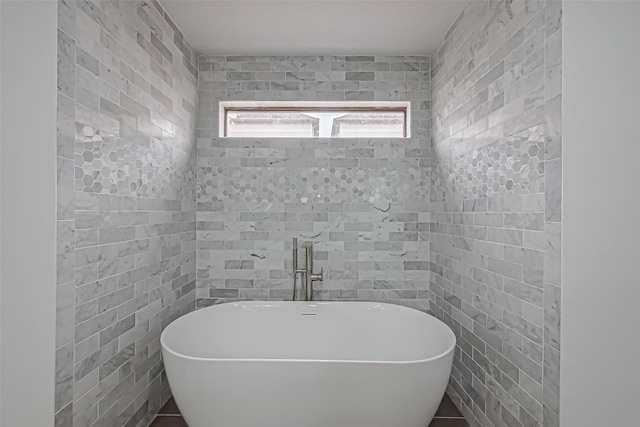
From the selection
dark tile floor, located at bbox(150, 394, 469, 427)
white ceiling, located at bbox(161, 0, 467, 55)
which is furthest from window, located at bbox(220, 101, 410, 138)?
dark tile floor, located at bbox(150, 394, 469, 427)

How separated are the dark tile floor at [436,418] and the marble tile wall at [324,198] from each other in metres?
0.85

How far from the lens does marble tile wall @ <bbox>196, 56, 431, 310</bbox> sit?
334 centimetres

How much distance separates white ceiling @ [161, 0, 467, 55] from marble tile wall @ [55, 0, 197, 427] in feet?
0.83

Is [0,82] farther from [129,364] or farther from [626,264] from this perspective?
[626,264]

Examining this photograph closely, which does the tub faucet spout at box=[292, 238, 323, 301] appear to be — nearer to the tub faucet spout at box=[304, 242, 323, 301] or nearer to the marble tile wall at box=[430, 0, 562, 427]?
the tub faucet spout at box=[304, 242, 323, 301]

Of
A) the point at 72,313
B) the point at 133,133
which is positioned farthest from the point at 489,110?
the point at 72,313

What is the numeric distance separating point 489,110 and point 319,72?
1587 mm

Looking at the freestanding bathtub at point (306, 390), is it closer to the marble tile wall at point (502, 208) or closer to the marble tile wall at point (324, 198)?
the marble tile wall at point (502, 208)

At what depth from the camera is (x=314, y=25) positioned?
2.83 m

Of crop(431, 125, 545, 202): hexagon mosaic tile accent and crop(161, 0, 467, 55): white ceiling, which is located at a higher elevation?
crop(161, 0, 467, 55): white ceiling

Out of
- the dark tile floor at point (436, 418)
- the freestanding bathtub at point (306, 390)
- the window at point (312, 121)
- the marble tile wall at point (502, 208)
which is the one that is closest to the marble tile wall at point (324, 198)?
the window at point (312, 121)

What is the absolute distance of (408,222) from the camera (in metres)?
3.35

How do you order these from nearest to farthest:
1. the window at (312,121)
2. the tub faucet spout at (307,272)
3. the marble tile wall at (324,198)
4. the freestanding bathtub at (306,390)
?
the freestanding bathtub at (306,390)
the tub faucet spout at (307,272)
the marble tile wall at (324,198)
the window at (312,121)

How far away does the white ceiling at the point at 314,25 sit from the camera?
101 inches
